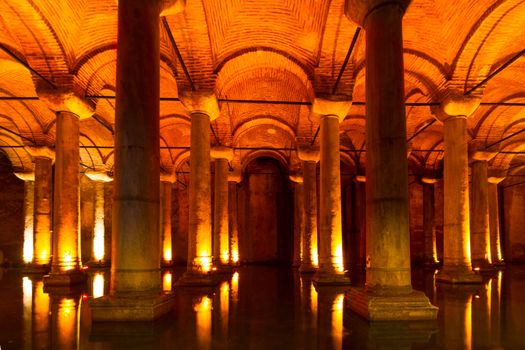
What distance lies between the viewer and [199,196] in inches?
502

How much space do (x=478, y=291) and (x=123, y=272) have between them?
865cm

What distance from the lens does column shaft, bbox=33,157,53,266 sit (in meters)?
17.0

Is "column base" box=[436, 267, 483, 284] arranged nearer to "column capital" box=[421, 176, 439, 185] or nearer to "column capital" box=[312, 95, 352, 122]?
"column capital" box=[312, 95, 352, 122]

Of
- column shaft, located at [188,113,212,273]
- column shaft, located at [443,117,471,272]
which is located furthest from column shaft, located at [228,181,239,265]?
column shaft, located at [443,117,471,272]

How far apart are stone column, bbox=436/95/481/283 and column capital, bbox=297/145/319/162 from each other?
6287 mm

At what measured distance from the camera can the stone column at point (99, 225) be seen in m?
22.6

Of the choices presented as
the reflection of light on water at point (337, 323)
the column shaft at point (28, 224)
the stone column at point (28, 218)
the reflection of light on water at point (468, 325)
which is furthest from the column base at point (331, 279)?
the stone column at point (28, 218)

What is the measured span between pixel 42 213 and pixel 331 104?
11637mm

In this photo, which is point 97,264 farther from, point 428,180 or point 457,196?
point 428,180

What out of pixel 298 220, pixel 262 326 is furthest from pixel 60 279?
pixel 298 220

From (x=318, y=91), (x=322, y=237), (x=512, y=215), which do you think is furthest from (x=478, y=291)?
(x=512, y=215)

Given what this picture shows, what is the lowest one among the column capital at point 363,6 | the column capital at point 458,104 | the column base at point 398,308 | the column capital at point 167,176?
the column base at point 398,308

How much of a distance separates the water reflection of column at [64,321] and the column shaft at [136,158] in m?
0.84

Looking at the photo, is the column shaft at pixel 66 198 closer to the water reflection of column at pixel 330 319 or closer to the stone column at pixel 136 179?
the stone column at pixel 136 179
